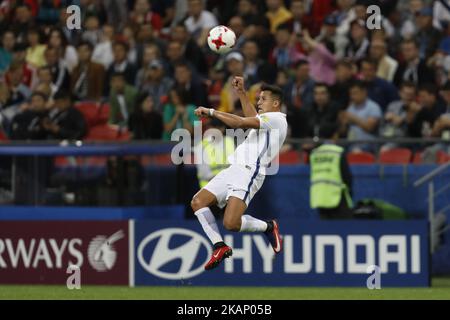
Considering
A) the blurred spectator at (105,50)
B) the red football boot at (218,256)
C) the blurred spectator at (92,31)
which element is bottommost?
the red football boot at (218,256)

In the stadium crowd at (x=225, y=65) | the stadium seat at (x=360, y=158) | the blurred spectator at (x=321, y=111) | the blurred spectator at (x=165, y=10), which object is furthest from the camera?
the blurred spectator at (x=165, y=10)

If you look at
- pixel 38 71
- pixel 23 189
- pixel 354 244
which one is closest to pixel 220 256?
pixel 354 244

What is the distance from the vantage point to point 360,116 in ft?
61.3

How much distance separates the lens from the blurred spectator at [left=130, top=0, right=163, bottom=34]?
72.8ft

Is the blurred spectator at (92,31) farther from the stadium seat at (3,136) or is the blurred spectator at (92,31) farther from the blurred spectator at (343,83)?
the blurred spectator at (343,83)

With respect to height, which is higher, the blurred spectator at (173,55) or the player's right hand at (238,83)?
the blurred spectator at (173,55)

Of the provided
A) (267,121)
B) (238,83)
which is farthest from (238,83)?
(267,121)

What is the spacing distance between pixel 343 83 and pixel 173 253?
152 inches

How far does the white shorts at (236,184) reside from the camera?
47.9ft

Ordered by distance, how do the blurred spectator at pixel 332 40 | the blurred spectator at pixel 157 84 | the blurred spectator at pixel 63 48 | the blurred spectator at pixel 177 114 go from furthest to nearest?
the blurred spectator at pixel 63 48 → the blurred spectator at pixel 332 40 → the blurred spectator at pixel 157 84 → the blurred spectator at pixel 177 114

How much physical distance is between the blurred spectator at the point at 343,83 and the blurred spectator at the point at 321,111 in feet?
0.99

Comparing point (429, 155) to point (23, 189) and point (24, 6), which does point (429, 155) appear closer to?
point (23, 189)

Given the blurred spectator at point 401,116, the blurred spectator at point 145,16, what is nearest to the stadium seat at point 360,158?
the blurred spectator at point 401,116

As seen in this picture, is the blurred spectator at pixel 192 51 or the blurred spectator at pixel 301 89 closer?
the blurred spectator at pixel 301 89
